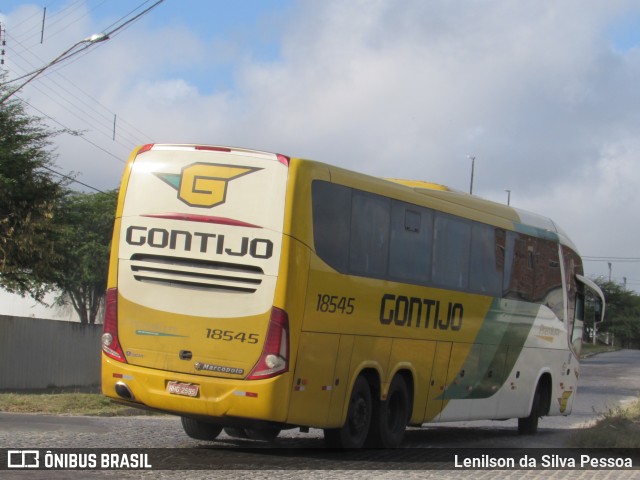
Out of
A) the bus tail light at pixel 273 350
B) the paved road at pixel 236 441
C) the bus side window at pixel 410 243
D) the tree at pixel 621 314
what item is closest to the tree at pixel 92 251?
the paved road at pixel 236 441

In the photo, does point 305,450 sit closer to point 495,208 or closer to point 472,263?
point 472,263

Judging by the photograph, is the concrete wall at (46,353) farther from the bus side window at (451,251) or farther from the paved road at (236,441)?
the bus side window at (451,251)

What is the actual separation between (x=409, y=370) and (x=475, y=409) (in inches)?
100

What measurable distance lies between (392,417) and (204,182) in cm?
450

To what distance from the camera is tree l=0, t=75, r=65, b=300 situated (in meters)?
25.4

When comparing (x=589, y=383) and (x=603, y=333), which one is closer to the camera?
(x=589, y=383)

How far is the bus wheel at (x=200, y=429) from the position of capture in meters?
13.6

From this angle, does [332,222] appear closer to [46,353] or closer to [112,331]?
[112,331]

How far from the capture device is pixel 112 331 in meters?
12.5

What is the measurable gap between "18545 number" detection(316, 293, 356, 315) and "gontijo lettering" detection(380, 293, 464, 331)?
81 centimetres

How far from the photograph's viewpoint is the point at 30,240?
25.2 m

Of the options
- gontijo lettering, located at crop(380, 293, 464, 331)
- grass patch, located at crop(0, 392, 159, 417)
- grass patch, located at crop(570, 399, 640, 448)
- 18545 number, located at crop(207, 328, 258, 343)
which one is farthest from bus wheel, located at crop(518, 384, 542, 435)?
18545 number, located at crop(207, 328, 258, 343)

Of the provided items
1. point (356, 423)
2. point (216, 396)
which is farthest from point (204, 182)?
point (356, 423)

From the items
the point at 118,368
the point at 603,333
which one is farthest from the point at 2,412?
the point at 603,333
